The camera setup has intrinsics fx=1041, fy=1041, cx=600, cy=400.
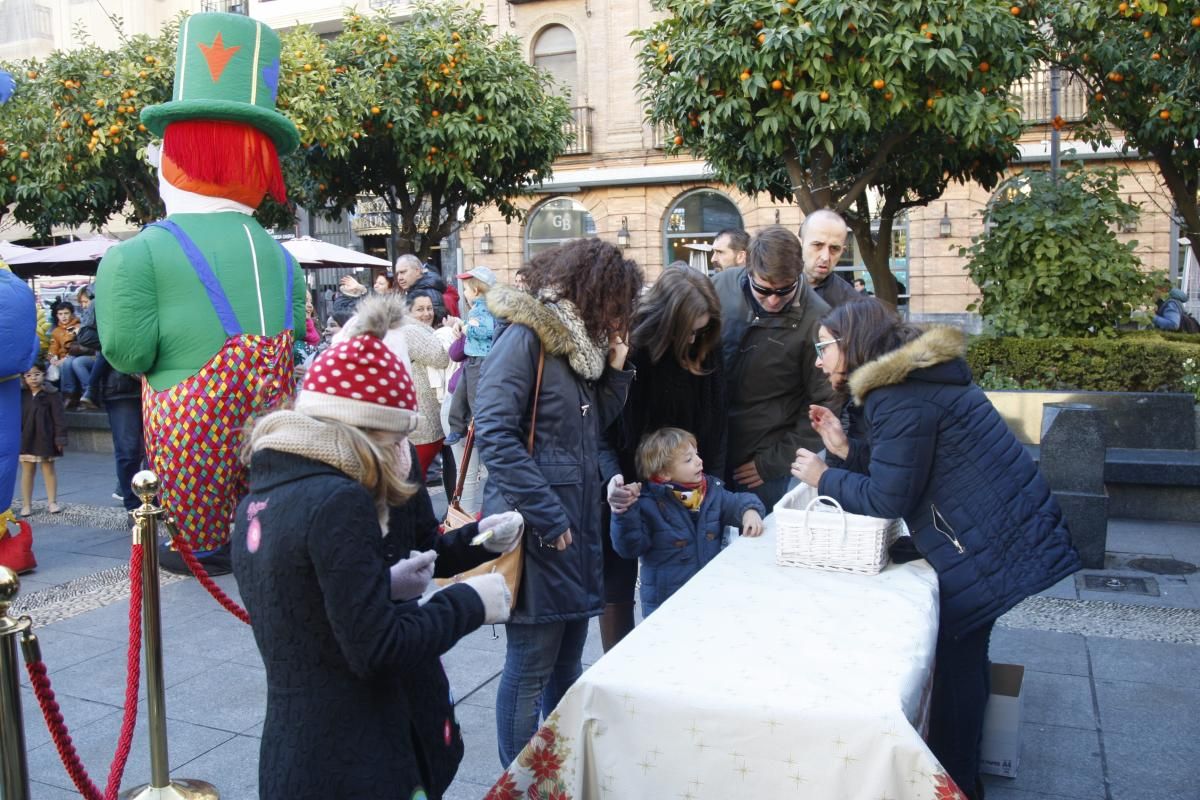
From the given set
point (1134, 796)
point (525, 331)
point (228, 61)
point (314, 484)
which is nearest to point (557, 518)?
point (525, 331)

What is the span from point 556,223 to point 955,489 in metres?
22.5

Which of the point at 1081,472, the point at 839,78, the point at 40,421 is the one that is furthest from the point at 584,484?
the point at 839,78

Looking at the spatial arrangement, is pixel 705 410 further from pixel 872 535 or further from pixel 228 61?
pixel 228 61

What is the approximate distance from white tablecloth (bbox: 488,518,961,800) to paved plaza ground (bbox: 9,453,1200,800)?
1.33 m

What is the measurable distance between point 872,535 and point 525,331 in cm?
115

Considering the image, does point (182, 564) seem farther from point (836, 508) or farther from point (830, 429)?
point (836, 508)

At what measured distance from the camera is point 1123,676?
4.36 metres

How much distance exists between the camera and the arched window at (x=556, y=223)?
24.5 metres

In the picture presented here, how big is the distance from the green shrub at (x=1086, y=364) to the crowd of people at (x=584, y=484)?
13.5 feet

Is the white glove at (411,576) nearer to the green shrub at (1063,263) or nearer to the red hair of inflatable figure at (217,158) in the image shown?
the red hair of inflatable figure at (217,158)

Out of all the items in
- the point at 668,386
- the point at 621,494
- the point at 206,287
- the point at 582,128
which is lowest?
the point at 621,494

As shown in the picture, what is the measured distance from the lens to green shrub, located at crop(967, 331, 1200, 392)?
305 inches

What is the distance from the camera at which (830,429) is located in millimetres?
A: 3320

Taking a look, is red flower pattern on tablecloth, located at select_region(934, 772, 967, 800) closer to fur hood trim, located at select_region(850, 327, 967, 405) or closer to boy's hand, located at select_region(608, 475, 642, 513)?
fur hood trim, located at select_region(850, 327, 967, 405)
